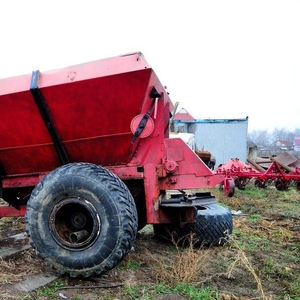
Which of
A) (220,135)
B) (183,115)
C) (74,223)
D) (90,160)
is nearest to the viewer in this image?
(74,223)

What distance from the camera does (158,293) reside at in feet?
9.73

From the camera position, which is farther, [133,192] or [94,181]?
[133,192]

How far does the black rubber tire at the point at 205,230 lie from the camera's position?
14.5ft

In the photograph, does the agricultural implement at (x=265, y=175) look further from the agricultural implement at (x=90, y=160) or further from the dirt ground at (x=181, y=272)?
the agricultural implement at (x=90, y=160)

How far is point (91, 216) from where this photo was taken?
3.38 metres

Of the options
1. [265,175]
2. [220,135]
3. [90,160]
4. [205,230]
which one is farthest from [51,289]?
[220,135]

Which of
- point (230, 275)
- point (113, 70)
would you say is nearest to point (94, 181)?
point (113, 70)

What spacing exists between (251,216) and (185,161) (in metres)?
3.65

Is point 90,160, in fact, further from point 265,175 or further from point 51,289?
point 265,175

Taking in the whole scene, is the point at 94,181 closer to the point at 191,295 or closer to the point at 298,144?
the point at 191,295

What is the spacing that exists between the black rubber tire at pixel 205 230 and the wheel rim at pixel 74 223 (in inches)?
49.1

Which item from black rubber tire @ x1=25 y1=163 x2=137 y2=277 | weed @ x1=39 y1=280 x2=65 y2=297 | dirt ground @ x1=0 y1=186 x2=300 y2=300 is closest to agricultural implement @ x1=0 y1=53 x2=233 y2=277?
black rubber tire @ x1=25 y1=163 x2=137 y2=277

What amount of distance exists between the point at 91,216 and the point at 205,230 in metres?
1.64

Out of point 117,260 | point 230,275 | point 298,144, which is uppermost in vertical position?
point 117,260
